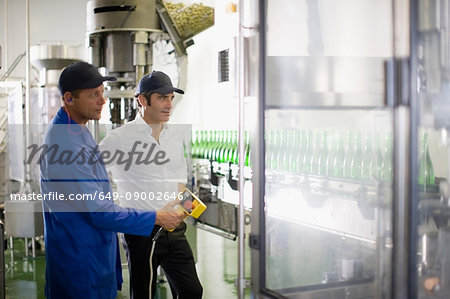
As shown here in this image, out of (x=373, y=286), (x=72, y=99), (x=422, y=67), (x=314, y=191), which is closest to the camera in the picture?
(x=422, y=67)

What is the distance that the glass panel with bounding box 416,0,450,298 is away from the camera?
1.12 m

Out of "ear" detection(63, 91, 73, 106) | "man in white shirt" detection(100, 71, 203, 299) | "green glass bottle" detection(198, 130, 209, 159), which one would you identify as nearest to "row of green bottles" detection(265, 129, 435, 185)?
"ear" detection(63, 91, 73, 106)

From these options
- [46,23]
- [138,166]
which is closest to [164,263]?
[138,166]

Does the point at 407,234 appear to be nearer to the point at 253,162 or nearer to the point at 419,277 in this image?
the point at 419,277

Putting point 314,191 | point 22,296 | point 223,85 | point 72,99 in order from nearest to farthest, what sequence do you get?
point 314,191 → point 72,99 → point 223,85 → point 22,296

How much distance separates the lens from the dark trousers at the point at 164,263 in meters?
2.48

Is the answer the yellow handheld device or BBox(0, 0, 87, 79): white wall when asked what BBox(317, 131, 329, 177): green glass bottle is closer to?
the yellow handheld device

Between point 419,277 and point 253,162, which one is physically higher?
point 253,162

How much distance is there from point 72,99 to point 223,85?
62 cm

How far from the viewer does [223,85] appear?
2402mm

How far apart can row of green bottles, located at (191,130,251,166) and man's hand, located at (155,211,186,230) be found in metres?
2.32

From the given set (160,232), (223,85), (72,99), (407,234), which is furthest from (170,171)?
(407,234)

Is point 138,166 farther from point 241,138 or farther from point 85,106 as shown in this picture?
point 241,138

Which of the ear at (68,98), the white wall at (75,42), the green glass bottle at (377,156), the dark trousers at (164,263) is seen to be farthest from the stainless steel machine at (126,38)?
the white wall at (75,42)
